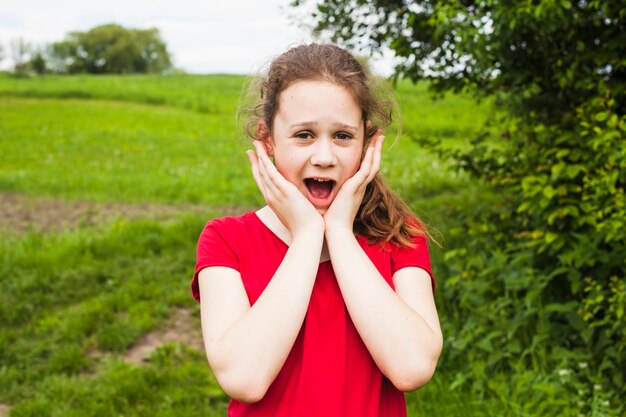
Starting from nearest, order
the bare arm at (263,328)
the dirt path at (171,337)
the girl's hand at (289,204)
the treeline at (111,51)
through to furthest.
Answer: the bare arm at (263,328), the girl's hand at (289,204), the dirt path at (171,337), the treeline at (111,51)

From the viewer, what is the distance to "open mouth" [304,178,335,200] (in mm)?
1983


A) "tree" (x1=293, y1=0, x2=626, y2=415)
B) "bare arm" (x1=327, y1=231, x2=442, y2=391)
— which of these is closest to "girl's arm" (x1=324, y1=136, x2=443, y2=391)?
"bare arm" (x1=327, y1=231, x2=442, y2=391)

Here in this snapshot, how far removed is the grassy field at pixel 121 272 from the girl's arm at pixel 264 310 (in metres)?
0.71

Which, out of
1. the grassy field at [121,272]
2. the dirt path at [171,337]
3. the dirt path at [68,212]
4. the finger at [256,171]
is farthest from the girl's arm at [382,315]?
the dirt path at [68,212]

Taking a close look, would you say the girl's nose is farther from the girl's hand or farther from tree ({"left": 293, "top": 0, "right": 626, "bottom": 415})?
tree ({"left": 293, "top": 0, "right": 626, "bottom": 415})

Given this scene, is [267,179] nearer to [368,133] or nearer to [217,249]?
[217,249]

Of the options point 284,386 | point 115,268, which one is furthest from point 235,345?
point 115,268

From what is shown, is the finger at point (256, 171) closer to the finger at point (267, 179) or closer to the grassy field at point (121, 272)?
the finger at point (267, 179)

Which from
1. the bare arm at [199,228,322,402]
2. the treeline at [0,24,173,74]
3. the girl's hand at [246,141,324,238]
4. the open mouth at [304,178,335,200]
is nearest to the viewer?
the bare arm at [199,228,322,402]

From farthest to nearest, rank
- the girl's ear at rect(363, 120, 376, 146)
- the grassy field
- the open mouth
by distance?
Result: the grassy field
the girl's ear at rect(363, 120, 376, 146)
the open mouth

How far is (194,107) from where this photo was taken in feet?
82.8

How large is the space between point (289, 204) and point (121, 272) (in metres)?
5.13

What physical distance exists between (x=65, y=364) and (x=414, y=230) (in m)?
3.64

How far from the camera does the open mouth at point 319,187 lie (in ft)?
6.51
